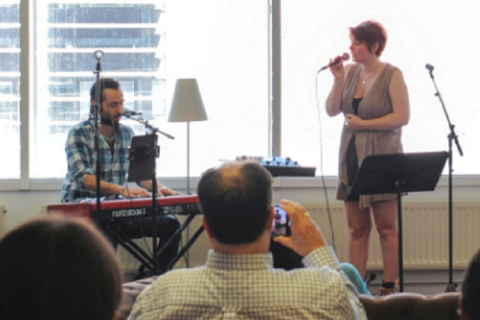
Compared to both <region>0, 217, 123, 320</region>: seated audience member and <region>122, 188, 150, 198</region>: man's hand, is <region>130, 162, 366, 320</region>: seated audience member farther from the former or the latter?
<region>122, 188, 150, 198</region>: man's hand

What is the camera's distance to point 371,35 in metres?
4.09

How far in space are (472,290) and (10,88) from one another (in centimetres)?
431

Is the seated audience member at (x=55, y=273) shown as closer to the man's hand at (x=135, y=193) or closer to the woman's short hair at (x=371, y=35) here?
the man's hand at (x=135, y=193)

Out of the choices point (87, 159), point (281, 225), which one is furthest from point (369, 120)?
point (87, 159)

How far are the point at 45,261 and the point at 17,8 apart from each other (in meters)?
4.35

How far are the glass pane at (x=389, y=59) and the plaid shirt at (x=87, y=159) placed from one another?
1305 mm

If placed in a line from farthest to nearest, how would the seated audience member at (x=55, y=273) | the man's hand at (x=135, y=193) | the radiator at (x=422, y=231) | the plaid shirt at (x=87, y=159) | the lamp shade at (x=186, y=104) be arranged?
the radiator at (x=422, y=231) < the lamp shade at (x=186, y=104) < the plaid shirt at (x=87, y=159) < the man's hand at (x=135, y=193) < the seated audience member at (x=55, y=273)

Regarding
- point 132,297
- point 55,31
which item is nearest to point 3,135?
point 55,31

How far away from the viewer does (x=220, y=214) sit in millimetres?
1664

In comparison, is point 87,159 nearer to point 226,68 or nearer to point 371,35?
point 226,68

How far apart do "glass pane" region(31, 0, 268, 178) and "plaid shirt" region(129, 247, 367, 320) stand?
345 centimetres

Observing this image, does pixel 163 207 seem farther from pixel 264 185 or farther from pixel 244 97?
pixel 264 185

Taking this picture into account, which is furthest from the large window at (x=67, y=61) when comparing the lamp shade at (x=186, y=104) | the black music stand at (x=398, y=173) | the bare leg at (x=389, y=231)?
the black music stand at (x=398, y=173)

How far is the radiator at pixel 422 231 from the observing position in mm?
4906
